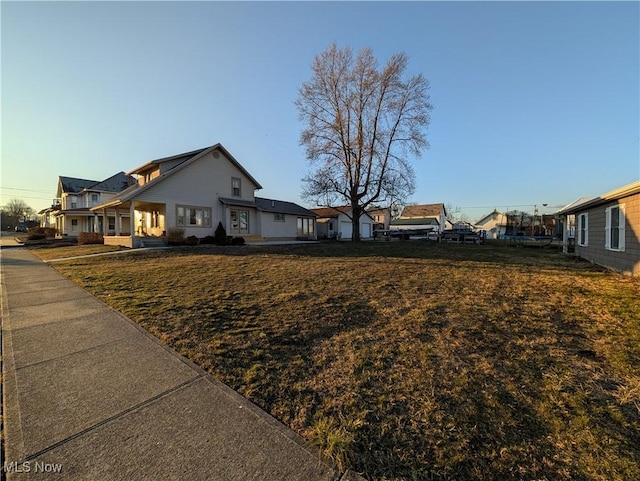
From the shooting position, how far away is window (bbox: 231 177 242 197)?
2258 cm

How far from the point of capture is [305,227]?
97.3 ft

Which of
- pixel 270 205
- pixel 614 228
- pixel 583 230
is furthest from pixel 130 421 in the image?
pixel 270 205

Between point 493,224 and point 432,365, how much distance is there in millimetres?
73993

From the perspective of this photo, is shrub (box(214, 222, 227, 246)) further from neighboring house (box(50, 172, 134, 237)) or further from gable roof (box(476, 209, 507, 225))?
gable roof (box(476, 209, 507, 225))

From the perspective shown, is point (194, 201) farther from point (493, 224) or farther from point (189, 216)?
point (493, 224)

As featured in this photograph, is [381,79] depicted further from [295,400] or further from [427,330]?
[295,400]

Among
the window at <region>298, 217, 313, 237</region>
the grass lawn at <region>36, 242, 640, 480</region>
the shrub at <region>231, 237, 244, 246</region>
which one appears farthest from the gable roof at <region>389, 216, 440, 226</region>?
the grass lawn at <region>36, 242, 640, 480</region>

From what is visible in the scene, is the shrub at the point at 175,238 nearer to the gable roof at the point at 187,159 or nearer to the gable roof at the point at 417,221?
the gable roof at the point at 187,159

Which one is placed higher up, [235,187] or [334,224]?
[235,187]

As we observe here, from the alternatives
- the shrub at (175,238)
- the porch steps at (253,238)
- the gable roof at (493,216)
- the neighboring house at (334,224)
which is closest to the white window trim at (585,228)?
the porch steps at (253,238)

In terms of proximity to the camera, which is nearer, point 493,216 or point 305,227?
point 305,227

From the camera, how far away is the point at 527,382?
9.63 feet

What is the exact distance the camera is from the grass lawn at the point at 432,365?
2092 mm

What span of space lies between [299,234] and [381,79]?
50.0 feet
